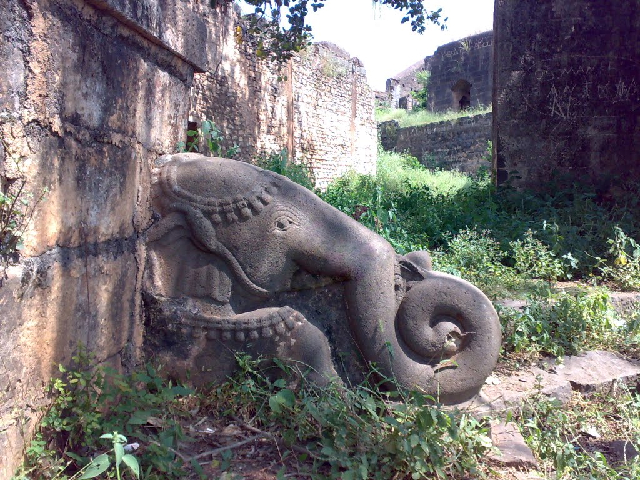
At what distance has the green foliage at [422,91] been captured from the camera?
788 inches

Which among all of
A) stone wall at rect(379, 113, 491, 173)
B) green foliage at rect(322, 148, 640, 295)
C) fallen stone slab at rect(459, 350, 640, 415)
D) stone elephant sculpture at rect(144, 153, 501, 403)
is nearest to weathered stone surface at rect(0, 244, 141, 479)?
stone elephant sculpture at rect(144, 153, 501, 403)

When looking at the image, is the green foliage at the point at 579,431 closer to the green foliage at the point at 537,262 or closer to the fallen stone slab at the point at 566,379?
the fallen stone slab at the point at 566,379

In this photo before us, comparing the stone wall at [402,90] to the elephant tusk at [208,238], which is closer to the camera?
the elephant tusk at [208,238]

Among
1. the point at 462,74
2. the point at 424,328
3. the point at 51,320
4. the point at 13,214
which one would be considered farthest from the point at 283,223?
the point at 462,74

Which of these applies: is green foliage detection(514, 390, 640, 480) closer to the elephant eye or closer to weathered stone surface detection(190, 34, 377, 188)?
the elephant eye

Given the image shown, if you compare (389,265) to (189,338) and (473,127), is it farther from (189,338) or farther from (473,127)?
(473,127)

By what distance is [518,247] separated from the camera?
501 cm

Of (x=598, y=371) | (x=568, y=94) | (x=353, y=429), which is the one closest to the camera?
(x=353, y=429)

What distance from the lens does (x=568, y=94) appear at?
7.33 m

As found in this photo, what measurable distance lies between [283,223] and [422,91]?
65.0ft

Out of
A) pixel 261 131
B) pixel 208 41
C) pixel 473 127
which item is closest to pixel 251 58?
pixel 261 131

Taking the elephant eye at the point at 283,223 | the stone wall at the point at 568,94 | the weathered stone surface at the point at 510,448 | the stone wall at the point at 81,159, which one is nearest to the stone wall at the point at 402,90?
the stone wall at the point at 568,94

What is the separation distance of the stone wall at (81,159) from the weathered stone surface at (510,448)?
1.39m

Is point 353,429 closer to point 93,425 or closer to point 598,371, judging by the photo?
point 93,425
